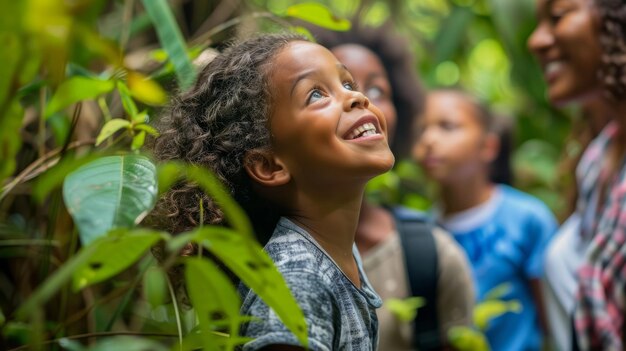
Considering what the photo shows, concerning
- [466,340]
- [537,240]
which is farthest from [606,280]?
[537,240]

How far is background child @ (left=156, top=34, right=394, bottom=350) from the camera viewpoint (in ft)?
3.10

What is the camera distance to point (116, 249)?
729 mm

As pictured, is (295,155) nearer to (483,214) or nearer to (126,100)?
(126,100)

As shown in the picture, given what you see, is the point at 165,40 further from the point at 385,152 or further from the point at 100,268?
the point at 100,268

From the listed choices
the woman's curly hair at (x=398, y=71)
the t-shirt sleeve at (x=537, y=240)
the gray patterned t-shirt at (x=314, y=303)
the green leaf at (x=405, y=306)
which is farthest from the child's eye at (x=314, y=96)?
the t-shirt sleeve at (x=537, y=240)

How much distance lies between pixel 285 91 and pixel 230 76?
78mm

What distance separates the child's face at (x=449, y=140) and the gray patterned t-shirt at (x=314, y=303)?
1427 millimetres

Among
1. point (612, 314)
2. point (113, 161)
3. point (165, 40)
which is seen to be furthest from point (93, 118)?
point (612, 314)

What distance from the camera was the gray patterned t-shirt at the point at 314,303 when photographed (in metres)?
0.87

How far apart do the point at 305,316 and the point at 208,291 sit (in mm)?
166

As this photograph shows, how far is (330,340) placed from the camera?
889 millimetres

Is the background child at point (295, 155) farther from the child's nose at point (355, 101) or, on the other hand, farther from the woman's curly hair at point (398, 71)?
the woman's curly hair at point (398, 71)

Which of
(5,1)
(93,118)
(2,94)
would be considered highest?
(5,1)

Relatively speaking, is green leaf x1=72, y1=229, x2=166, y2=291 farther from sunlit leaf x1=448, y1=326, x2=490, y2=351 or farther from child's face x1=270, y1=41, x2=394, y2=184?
sunlit leaf x1=448, y1=326, x2=490, y2=351
